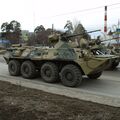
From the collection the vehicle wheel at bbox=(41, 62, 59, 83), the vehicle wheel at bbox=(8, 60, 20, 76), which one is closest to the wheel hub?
the vehicle wheel at bbox=(41, 62, 59, 83)

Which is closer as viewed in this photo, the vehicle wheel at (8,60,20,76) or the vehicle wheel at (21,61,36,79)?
the vehicle wheel at (21,61,36,79)

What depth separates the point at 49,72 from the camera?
10.7m

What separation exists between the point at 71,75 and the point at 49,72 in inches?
45.2

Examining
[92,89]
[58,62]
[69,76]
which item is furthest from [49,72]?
[92,89]

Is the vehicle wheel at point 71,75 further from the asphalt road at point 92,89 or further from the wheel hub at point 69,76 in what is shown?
the asphalt road at point 92,89

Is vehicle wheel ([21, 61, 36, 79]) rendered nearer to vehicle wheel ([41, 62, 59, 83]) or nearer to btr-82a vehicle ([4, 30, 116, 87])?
btr-82a vehicle ([4, 30, 116, 87])

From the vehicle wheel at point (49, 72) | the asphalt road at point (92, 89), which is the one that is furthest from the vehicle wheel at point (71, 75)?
the vehicle wheel at point (49, 72)

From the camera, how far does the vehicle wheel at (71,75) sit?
9.70 metres

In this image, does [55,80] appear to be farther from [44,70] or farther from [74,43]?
[74,43]

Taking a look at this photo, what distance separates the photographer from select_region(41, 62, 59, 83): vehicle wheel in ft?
34.3

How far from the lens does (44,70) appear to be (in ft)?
35.6

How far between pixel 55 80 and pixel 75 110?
460 centimetres

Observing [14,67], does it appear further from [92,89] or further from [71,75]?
[92,89]

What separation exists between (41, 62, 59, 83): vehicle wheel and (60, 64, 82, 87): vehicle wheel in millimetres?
390
